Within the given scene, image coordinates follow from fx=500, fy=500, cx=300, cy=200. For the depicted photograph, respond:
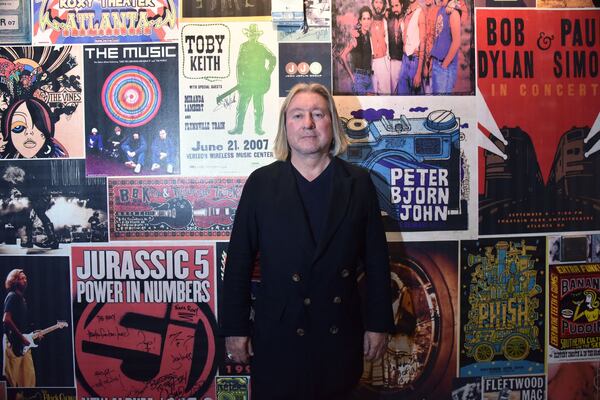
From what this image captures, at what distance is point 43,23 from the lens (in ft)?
7.38

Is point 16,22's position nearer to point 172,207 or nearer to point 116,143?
point 116,143

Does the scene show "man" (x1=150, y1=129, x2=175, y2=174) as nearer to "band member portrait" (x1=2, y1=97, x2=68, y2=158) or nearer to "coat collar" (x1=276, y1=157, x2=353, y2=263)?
"band member portrait" (x1=2, y1=97, x2=68, y2=158)

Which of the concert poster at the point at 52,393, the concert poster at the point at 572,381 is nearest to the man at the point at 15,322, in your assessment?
the concert poster at the point at 52,393

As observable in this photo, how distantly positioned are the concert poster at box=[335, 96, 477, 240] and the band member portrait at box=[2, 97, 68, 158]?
133cm

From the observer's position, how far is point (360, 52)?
2.26m

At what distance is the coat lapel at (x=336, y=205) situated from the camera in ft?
5.47

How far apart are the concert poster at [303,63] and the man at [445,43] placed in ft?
1.61

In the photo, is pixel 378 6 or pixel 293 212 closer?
pixel 293 212

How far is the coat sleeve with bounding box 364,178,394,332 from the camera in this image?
1.76 m

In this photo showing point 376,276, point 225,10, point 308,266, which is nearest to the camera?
point 308,266

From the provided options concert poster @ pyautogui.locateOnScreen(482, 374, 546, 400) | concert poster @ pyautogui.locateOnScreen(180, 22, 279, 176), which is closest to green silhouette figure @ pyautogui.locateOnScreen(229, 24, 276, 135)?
concert poster @ pyautogui.locateOnScreen(180, 22, 279, 176)

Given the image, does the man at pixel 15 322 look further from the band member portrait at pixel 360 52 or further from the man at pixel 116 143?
the band member portrait at pixel 360 52

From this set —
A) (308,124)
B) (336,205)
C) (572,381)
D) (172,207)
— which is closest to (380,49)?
(308,124)

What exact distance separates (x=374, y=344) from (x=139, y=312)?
111 cm
